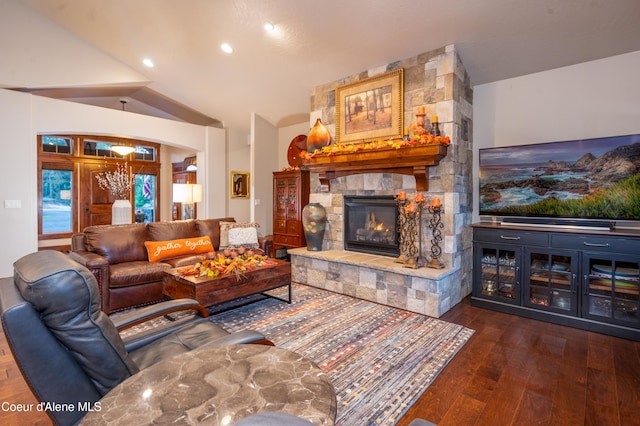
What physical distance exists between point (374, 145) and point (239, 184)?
4.59 metres

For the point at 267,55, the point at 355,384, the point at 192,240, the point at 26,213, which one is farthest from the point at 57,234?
the point at 355,384

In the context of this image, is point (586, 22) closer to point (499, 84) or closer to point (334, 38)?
point (499, 84)

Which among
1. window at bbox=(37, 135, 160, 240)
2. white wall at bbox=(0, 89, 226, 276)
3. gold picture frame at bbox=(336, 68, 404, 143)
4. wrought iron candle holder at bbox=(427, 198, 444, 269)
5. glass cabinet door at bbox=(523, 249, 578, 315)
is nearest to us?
glass cabinet door at bbox=(523, 249, 578, 315)

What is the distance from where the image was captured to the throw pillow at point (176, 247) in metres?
4.18

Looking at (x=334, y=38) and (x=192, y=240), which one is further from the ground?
(x=334, y=38)

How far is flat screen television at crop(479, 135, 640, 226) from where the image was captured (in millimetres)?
3113

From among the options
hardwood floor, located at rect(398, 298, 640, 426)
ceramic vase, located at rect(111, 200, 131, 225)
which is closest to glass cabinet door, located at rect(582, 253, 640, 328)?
hardwood floor, located at rect(398, 298, 640, 426)

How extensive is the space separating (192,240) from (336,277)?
2068 mm

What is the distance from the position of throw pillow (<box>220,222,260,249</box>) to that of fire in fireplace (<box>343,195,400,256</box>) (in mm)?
1351

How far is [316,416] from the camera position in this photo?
0.94 metres

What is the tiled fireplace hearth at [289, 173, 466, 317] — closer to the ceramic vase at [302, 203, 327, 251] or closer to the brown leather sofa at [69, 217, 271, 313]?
the ceramic vase at [302, 203, 327, 251]

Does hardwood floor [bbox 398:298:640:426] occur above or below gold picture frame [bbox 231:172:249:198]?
below

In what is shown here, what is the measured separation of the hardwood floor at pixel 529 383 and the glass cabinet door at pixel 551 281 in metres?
0.28

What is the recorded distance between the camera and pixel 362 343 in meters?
2.82
